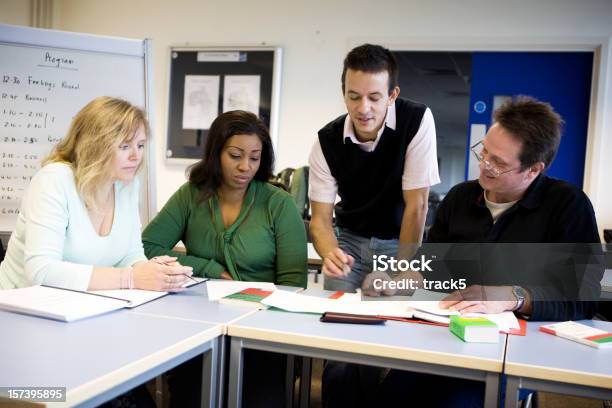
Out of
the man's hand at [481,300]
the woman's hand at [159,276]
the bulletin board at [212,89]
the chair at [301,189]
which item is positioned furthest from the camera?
the bulletin board at [212,89]

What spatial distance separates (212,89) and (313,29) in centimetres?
94

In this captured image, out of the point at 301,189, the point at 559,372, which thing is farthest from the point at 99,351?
the point at 301,189

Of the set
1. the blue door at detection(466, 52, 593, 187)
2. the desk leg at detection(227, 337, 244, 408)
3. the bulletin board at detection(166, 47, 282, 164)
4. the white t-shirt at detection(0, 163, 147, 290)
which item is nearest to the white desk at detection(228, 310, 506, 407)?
the desk leg at detection(227, 337, 244, 408)

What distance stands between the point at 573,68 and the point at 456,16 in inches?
34.6

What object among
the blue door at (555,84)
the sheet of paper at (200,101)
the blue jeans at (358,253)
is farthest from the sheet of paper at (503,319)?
the sheet of paper at (200,101)

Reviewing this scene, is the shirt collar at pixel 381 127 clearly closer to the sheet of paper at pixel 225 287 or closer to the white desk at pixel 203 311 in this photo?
the sheet of paper at pixel 225 287

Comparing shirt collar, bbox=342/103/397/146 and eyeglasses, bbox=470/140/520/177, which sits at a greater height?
shirt collar, bbox=342/103/397/146

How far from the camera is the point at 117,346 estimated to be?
1.03 meters

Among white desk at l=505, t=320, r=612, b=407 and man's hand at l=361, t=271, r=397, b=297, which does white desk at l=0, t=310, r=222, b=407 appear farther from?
white desk at l=505, t=320, r=612, b=407

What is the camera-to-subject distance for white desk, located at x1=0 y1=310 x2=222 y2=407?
863mm

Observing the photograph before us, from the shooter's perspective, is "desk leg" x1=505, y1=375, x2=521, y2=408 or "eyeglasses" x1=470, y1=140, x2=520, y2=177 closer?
"desk leg" x1=505, y1=375, x2=521, y2=408

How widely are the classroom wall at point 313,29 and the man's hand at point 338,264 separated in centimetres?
266

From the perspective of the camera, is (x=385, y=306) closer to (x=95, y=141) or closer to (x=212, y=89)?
(x=95, y=141)

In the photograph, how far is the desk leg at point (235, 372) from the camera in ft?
4.14
